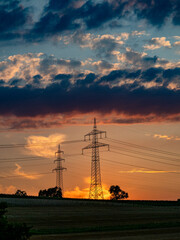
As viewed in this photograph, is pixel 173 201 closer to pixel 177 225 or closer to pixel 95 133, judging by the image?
pixel 95 133

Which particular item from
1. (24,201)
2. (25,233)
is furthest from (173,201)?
(25,233)

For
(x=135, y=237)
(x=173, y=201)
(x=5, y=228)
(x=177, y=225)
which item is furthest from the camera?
(x=173, y=201)

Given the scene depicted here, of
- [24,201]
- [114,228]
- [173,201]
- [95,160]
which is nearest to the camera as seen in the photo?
[114,228]

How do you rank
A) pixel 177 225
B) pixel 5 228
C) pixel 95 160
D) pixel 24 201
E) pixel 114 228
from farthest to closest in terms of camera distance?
1. pixel 24 201
2. pixel 95 160
3. pixel 177 225
4. pixel 114 228
5. pixel 5 228

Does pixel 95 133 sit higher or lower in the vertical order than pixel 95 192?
higher

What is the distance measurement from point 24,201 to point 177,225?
73412mm

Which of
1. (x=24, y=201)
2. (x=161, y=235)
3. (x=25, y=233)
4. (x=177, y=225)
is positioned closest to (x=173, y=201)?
(x=24, y=201)

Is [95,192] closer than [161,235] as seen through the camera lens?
No

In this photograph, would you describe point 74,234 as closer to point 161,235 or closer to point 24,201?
point 161,235

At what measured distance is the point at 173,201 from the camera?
15638cm

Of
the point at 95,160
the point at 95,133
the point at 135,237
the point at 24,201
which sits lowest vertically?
the point at 135,237

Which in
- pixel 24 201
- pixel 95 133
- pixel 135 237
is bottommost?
pixel 135 237

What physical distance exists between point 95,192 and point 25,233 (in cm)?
9164

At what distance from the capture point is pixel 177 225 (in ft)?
164
